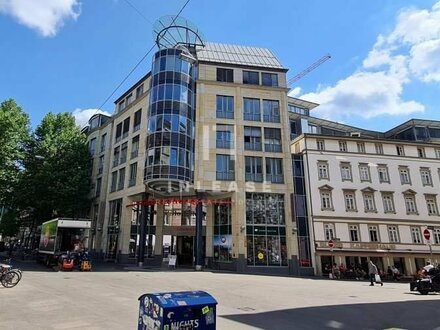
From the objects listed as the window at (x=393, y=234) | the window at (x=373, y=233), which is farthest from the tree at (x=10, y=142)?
the window at (x=393, y=234)

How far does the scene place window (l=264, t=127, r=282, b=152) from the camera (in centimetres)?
3429

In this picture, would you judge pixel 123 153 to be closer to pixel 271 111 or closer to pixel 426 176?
pixel 271 111

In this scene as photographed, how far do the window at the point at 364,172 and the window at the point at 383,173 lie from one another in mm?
1284

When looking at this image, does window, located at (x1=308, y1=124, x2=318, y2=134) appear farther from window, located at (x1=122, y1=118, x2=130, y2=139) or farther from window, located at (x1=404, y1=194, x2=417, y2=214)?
window, located at (x1=122, y1=118, x2=130, y2=139)

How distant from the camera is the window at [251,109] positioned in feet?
114

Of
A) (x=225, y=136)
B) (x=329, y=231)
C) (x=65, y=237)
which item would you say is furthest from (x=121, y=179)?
(x=329, y=231)

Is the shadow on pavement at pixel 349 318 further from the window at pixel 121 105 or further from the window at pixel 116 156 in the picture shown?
the window at pixel 121 105

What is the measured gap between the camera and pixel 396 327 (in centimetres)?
912

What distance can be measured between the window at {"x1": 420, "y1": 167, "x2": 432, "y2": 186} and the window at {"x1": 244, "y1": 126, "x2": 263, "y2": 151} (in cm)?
1853

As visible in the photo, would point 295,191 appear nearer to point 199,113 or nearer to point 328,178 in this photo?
point 328,178

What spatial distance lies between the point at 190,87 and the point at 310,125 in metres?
18.2

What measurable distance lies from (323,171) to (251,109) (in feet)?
32.8

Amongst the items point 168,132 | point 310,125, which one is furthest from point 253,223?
point 310,125

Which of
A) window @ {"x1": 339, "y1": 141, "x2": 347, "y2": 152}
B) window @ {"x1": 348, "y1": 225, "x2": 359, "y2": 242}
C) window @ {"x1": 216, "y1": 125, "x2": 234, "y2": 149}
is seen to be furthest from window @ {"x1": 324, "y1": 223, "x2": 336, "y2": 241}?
window @ {"x1": 216, "y1": 125, "x2": 234, "y2": 149}
